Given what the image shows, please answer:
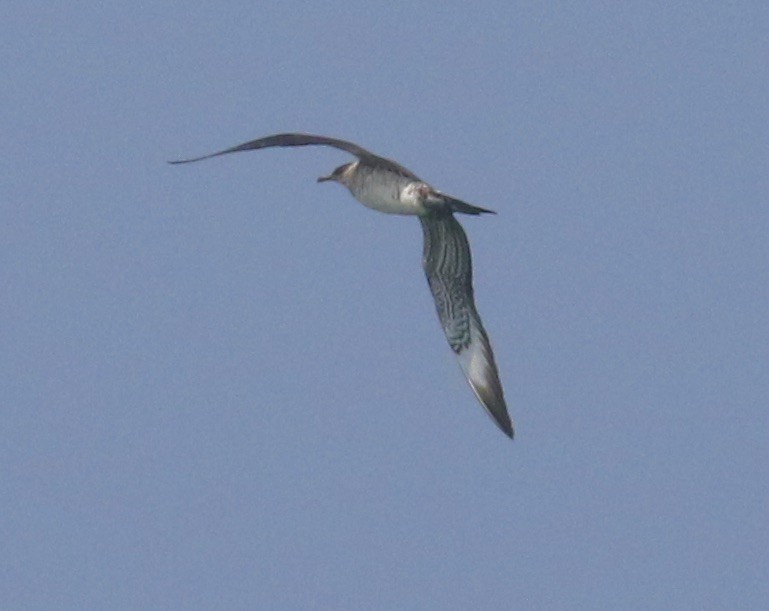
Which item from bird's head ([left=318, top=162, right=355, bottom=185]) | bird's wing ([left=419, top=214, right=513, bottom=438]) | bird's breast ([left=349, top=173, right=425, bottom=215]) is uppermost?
bird's head ([left=318, top=162, right=355, bottom=185])

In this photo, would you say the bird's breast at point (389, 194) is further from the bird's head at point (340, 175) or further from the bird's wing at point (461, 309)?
the bird's wing at point (461, 309)

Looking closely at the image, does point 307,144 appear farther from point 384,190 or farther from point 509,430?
point 509,430

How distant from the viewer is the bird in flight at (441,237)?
57.7ft

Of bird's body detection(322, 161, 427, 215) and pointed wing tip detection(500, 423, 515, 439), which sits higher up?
bird's body detection(322, 161, 427, 215)

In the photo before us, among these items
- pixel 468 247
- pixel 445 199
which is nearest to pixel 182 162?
pixel 445 199

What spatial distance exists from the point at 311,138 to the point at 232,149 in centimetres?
77

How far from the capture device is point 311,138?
1728 cm

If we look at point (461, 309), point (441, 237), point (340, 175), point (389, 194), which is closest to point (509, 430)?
point (461, 309)

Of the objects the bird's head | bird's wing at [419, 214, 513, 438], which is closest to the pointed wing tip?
bird's wing at [419, 214, 513, 438]

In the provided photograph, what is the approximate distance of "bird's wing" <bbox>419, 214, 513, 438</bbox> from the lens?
1911cm

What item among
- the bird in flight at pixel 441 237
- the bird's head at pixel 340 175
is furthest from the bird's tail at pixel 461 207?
the bird's head at pixel 340 175

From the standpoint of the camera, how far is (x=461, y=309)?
1978 cm

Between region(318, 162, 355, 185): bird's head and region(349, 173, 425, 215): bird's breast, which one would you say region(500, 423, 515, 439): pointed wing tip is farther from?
region(318, 162, 355, 185): bird's head

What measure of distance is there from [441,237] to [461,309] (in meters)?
1.02
